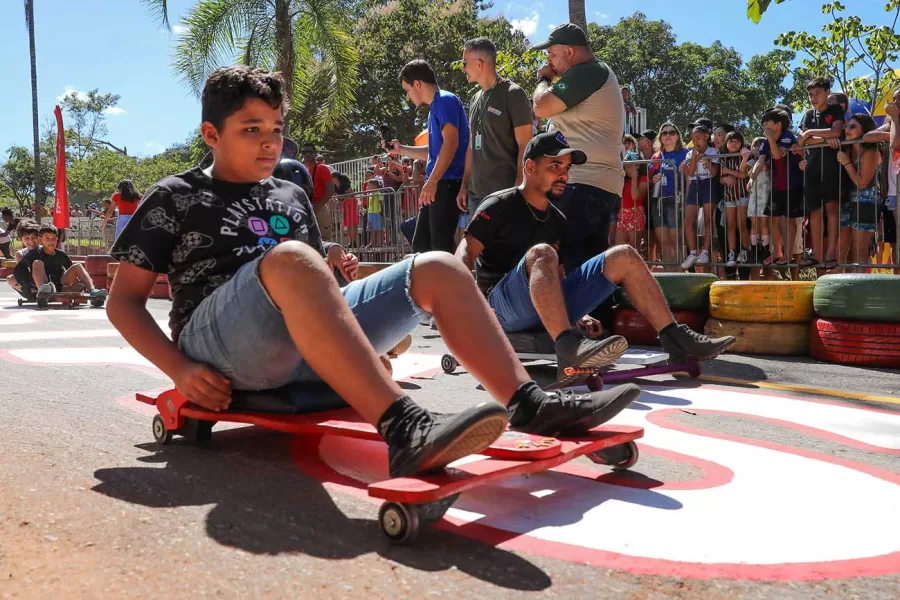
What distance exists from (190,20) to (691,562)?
18.4m

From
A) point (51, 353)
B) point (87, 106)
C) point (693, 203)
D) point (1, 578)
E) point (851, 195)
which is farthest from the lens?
point (87, 106)

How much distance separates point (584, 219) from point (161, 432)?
125 inches

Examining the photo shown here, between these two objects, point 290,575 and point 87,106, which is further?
point 87,106

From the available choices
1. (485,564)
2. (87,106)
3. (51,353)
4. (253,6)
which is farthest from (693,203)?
(87,106)

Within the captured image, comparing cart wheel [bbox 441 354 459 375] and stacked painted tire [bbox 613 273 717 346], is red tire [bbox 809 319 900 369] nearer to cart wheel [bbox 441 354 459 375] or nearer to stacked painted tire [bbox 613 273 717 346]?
stacked painted tire [bbox 613 273 717 346]

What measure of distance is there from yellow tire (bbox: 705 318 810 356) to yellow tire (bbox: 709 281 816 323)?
42 millimetres

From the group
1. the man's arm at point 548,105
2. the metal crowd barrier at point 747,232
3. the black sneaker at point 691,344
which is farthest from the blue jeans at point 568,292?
the metal crowd barrier at point 747,232

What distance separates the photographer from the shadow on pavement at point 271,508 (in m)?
1.93

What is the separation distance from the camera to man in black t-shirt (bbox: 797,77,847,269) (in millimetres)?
7500

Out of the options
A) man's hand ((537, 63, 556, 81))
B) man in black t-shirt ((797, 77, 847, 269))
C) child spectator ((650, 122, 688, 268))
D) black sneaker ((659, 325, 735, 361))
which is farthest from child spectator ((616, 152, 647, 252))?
black sneaker ((659, 325, 735, 361))

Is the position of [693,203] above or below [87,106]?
below

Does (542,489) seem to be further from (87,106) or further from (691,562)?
(87,106)

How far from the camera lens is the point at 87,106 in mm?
72688

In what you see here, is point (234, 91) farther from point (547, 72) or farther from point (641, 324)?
point (641, 324)
